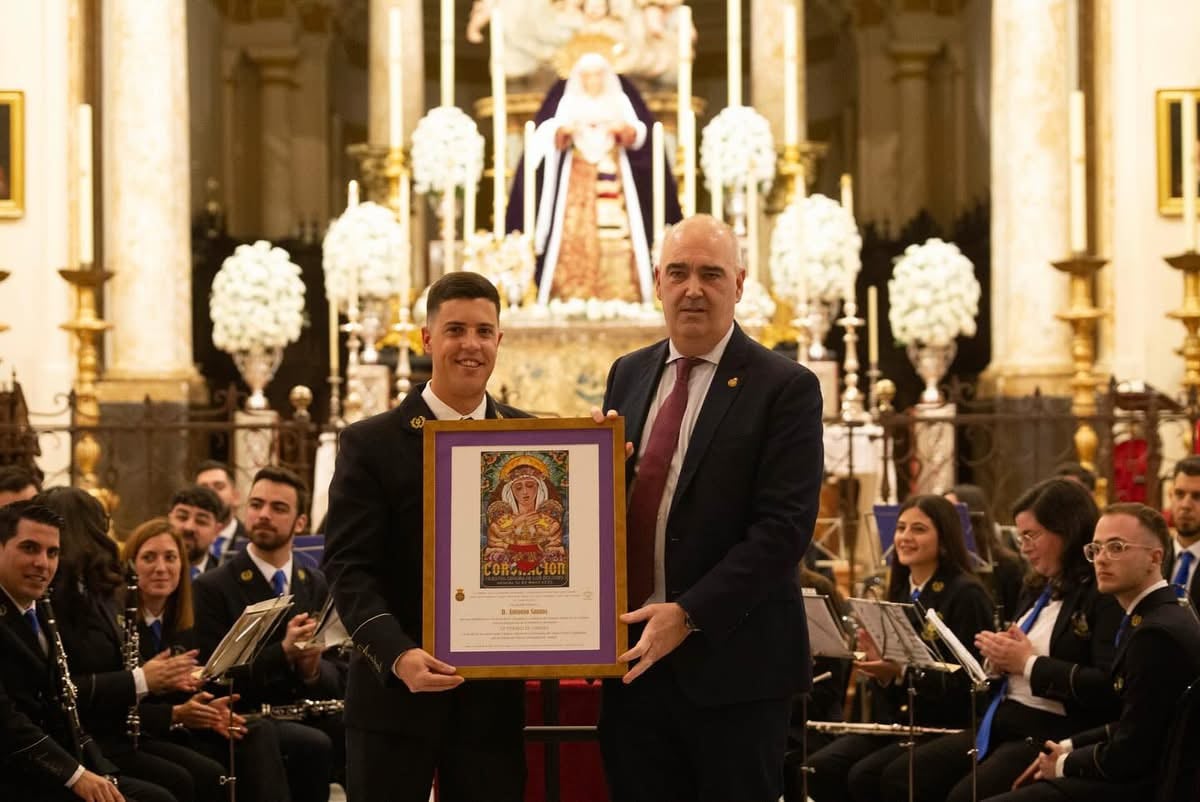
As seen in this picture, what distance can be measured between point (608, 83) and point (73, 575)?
968 cm

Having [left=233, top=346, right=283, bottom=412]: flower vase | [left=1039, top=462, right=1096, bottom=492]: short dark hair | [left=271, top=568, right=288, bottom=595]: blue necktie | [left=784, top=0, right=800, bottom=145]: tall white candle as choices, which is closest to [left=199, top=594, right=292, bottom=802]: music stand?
[left=271, top=568, right=288, bottom=595]: blue necktie

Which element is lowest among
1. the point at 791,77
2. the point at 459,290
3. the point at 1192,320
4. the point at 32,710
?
the point at 32,710

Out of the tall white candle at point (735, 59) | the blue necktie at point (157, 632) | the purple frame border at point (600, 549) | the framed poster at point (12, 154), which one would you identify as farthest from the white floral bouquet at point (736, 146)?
the purple frame border at point (600, 549)

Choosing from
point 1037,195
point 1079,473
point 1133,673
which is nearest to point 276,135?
point 1037,195

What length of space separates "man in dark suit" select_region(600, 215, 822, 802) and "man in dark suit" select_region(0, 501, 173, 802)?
1737mm

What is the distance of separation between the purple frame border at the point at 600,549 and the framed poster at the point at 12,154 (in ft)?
33.5

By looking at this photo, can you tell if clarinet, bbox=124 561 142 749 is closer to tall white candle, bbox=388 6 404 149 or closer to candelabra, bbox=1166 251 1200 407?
candelabra, bbox=1166 251 1200 407

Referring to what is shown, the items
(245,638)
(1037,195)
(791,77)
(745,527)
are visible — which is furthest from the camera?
(1037,195)

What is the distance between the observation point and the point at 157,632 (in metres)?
6.27

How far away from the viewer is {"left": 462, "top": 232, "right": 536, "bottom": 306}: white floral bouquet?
13.5 meters

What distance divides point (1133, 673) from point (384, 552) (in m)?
2.19

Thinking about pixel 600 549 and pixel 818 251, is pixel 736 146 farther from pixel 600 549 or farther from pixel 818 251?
pixel 600 549

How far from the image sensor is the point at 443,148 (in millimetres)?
14016

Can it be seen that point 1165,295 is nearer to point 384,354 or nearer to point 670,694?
point 384,354
